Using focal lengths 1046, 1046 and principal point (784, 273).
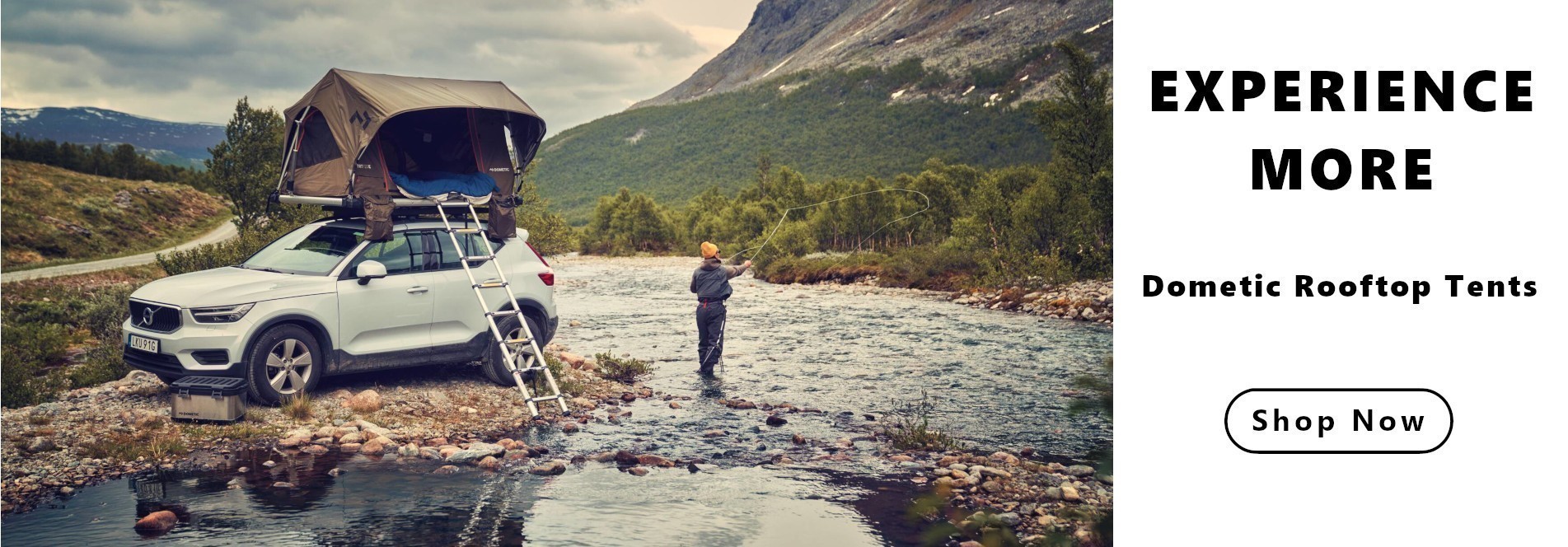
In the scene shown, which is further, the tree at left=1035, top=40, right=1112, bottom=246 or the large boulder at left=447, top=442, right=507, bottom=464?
the tree at left=1035, top=40, right=1112, bottom=246

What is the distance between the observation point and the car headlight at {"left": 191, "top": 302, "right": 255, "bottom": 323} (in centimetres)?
1026

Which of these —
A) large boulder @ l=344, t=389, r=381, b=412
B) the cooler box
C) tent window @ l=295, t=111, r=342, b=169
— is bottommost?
large boulder @ l=344, t=389, r=381, b=412

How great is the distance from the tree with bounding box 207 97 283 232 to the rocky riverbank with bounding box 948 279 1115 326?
18411 millimetres

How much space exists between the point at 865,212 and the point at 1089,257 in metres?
24.0

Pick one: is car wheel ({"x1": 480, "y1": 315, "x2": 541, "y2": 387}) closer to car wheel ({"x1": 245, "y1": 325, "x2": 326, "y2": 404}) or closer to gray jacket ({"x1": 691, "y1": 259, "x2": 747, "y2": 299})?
car wheel ({"x1": 245, "y1": 325, "x2": 326, "y2": 404})

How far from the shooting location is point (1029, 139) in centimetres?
13450

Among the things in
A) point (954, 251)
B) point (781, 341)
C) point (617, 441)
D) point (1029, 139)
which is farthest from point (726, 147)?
point (617, 441)

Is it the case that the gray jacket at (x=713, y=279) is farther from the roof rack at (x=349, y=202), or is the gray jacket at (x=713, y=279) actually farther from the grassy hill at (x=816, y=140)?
the grassy hill at (x=816, y=140)

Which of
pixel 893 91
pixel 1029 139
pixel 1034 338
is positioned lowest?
pixel 1034 338

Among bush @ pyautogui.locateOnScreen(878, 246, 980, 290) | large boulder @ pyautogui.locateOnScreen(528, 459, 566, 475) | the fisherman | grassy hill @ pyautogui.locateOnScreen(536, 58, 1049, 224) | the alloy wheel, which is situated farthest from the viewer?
grassy hill @ pyautogui.locateOnScreen(536, 58, 1049, 224)

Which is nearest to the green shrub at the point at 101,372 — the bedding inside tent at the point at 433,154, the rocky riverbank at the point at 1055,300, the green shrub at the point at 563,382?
the bedding inside tent at the point at 433,154

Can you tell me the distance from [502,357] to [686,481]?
4443mm

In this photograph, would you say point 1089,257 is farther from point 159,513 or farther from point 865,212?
point 159,513

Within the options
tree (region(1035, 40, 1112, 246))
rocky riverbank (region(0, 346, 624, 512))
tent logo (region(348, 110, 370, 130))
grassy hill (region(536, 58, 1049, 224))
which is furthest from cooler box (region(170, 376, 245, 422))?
grassy hill (region(536, 58, 1049, 224))
